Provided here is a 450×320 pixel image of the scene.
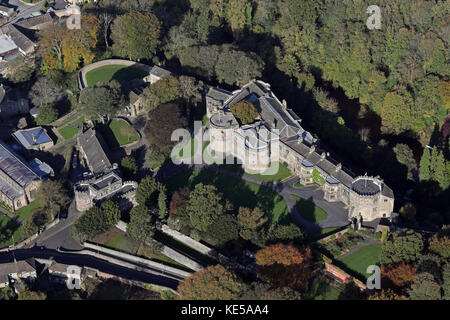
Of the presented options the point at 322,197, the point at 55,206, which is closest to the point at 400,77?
the point at 322,197

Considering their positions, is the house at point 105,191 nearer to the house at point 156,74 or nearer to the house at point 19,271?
the house at point 19,271

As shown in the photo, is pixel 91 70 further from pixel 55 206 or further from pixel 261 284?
pixel 261 284

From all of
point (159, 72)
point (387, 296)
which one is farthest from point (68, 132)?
point (387, 296)

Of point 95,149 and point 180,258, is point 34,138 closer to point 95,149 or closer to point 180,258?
point 95,149

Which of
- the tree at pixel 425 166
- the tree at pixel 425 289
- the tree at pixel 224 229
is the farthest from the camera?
the tree at pixel 425 166

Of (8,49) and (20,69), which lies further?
(8,49)

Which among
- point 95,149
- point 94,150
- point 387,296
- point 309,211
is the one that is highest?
point 95,149

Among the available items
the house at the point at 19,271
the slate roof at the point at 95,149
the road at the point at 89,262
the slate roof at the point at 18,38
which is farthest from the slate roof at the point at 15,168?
the slate roof at the point at 18,38
